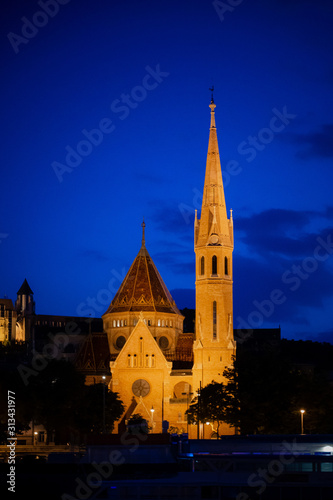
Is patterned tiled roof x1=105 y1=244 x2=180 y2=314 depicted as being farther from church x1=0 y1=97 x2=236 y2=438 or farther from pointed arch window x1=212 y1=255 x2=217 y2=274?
pointed arch window x1=212 y1=255 x2=217 y2=274

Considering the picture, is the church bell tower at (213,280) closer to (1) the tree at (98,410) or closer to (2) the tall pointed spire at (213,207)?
(2) the tall pointed spire at (213,207)

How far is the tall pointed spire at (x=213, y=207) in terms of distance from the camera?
440 ft

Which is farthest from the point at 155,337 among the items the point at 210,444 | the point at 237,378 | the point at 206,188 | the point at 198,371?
Answer: the point at 210,444

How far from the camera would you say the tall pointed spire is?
134250mm

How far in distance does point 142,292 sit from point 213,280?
49.9 ft

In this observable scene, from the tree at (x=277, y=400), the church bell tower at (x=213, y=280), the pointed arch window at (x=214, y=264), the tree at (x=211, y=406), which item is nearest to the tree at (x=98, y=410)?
the tree at (x=211, y=406)

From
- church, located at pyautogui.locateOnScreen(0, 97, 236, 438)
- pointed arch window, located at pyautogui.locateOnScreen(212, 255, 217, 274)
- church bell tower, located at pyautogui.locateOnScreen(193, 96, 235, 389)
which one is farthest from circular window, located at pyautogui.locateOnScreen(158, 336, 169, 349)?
pointed arch window, located at pyautogui.locateOnScreen(212, 255, 217, 274)

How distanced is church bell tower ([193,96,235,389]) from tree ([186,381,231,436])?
9026 millimetres

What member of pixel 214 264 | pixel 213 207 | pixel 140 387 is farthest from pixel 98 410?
pixel 213 207

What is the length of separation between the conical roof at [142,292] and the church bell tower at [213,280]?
39.5ft

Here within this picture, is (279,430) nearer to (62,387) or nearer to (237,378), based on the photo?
(237,378)

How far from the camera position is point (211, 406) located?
115 m

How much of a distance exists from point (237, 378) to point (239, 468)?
52.0 metres

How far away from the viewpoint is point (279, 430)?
10444 cm
